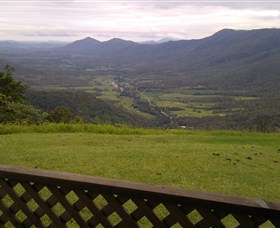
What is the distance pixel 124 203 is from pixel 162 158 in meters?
4.52

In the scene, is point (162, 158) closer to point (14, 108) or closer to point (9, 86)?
point (14, 108)

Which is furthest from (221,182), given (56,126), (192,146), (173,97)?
(173,97)

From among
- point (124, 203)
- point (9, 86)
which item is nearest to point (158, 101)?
point (9, 86)

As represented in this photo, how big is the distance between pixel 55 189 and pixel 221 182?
3.77m

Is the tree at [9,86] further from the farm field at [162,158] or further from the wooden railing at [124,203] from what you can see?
the wooden railing at [124,203]

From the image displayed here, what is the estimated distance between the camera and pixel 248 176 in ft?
21.6

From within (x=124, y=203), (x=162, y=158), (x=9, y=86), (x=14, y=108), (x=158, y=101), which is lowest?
(x=158, y=101)

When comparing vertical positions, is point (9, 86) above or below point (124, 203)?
below

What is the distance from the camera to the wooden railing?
2.60 metres

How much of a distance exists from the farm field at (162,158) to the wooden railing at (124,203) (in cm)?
305

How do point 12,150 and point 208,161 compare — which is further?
point 12,150

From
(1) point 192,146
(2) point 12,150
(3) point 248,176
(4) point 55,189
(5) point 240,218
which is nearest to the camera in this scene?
(5) point 240,218

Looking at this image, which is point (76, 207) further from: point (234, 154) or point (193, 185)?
point (234, 154)

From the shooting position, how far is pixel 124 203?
3.03m
